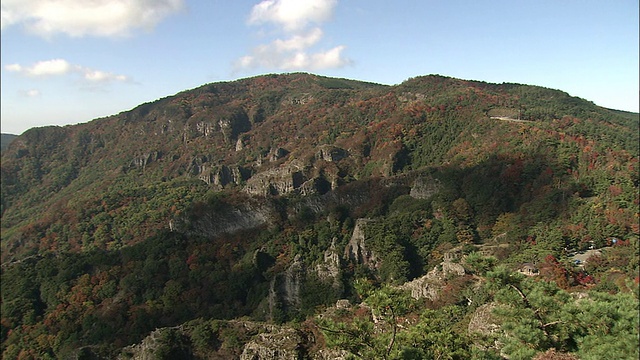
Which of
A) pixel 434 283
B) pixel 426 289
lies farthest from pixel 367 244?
pixel 434 283

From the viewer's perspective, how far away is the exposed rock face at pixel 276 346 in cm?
2402

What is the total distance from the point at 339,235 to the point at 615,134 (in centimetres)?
5273

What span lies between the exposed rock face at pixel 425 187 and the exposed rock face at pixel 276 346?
39343mm

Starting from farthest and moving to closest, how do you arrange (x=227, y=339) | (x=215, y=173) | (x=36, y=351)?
(x=215, y=173) < (x=36, y=351) < (x=227, y=339)

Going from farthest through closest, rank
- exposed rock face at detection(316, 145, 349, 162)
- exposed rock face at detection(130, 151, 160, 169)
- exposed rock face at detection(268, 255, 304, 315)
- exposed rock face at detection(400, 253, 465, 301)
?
exposed rock face at detection(130, 151, 160, 169)
exposed rock face at detection(316, 145, 349, 162)
exposed rock face at detection(268, 255, 304, 315)
exposed rock face at detection(400, 253, 465, 301)

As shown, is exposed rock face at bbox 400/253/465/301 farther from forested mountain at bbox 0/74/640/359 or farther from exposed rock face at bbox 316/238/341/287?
exposed rock face at bbox 316/238/341/287

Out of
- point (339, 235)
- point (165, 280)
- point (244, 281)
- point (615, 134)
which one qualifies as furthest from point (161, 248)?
point (615, 134)

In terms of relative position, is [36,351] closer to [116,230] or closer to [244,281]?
[244,281]

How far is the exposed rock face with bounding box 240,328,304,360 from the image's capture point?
24016 millimetres

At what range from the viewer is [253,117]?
15000cm

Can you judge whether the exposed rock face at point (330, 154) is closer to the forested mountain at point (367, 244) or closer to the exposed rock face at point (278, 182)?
the forested mountain at point (367, 244)

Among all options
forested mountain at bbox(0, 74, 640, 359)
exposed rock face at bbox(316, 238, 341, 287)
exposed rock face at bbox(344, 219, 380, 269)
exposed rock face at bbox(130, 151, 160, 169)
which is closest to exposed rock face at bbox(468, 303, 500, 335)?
forested mountain at bbox(0, 74, 640, 359)

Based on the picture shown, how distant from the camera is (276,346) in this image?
24.8 meters

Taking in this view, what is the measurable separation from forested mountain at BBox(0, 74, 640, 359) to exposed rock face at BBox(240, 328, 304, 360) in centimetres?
12
